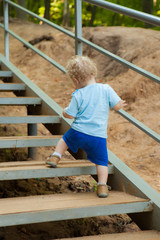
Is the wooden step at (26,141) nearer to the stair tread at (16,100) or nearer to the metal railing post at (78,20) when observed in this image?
the stair tread at (16,100)

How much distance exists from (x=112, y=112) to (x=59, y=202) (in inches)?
166

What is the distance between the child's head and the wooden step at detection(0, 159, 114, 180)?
0.66 m

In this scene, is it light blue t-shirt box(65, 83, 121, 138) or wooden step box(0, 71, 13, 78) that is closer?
light blue t-shirt box(65, 83, 121, 138)

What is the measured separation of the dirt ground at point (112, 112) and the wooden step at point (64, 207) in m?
1.03

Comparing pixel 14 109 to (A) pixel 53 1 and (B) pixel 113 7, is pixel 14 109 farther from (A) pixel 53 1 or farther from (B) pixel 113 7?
(A) pixel 53 1

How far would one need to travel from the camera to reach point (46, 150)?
5.38 metres

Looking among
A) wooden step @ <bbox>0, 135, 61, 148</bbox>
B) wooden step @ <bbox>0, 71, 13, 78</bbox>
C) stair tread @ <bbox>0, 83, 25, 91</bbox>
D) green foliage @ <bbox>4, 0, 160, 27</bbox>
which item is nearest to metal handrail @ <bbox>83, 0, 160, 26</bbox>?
wooden step @ <bbox>0, 135, 61, 148</bbox>

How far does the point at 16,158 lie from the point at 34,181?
759 millimetres

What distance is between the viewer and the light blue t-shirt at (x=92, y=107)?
274 centimetres

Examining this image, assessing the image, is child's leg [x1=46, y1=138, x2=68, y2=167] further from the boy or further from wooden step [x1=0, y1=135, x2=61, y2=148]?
wooden step [x1=0, y1=135, x2=61, y2=148]

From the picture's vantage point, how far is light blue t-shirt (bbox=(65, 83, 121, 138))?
2.74m

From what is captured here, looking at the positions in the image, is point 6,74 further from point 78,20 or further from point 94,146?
point 94,146

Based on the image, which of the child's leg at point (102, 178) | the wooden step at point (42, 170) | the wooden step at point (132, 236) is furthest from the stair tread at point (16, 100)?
the wooden step at point (132, 236)

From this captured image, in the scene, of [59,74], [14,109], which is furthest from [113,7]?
[59,74]
